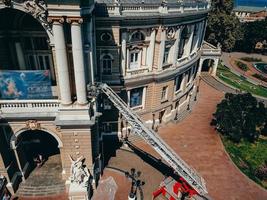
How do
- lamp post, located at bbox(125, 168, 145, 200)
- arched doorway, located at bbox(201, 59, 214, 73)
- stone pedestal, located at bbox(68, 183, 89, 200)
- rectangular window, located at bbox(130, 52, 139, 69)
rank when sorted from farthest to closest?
arched doorway, located at bbox(201, 59, 214, 73) → rectangular window, located at bbox(130, 52, 139, 69) → lamp post, located at bbox(125, 168, 145, 200) → stone pedestal, located at bbox(68, 183, 89, 200)

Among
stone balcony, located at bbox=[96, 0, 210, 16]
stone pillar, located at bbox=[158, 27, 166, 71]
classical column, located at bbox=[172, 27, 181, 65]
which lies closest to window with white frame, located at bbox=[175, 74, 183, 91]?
classical column, located at bbox=[172, 27, 181, 65]

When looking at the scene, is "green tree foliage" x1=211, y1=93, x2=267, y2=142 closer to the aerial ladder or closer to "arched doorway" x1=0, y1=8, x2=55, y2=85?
the aerial ladder

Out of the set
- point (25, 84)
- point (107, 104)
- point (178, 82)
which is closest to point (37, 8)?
point (25, 84)

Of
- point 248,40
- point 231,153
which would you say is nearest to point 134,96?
point 231,153

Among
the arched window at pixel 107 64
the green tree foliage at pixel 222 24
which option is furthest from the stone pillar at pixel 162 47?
the green tree foliage at pixel 222 24

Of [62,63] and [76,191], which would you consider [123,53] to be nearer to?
[62,63]

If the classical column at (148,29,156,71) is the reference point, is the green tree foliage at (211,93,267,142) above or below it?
below

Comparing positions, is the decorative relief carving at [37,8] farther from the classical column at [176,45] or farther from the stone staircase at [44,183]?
the classical column at [176,45]
